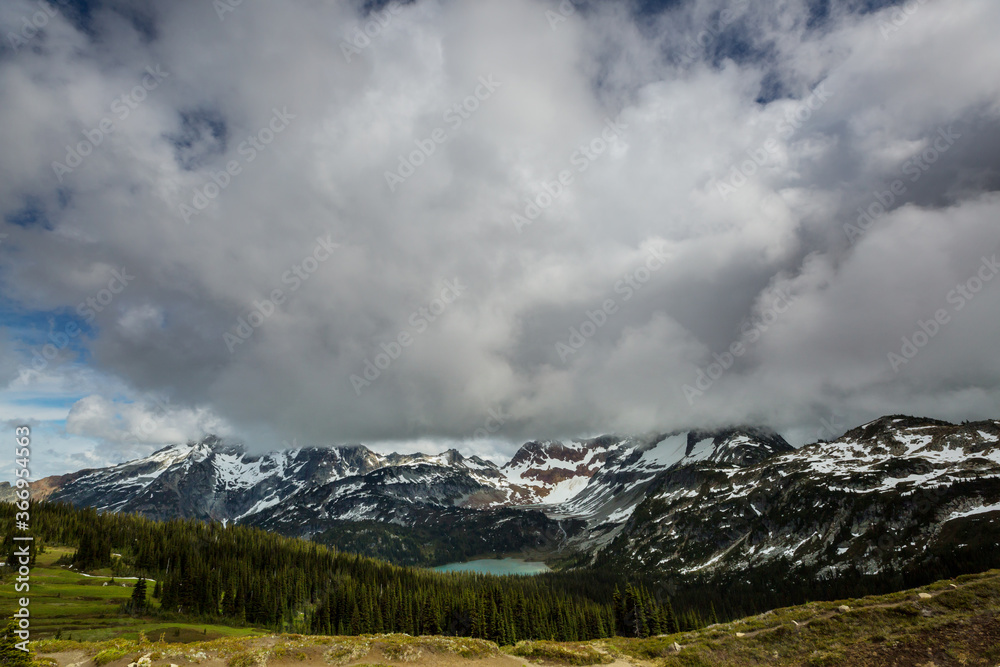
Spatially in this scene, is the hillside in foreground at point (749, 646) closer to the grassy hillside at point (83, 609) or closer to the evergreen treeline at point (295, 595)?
the grassy hillside at point (83, 609)

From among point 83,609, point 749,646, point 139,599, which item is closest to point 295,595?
point 139,599

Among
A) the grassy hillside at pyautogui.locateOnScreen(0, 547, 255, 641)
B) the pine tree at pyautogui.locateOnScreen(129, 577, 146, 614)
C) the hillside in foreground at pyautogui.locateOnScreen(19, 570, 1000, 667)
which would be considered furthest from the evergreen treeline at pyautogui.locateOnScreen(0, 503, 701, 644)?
the hillside in foreground at pyautogui.locateOnScreen(19, 570, 1000, 667)

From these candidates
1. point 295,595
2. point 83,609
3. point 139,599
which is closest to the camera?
point 83,609

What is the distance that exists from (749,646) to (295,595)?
156 m

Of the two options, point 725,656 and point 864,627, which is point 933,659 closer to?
point 864,627

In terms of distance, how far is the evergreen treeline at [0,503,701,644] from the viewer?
12356cm

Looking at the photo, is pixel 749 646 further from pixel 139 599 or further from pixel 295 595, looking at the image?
pixel 295 595

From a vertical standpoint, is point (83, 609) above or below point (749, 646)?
below

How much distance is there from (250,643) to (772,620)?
50.0 meters

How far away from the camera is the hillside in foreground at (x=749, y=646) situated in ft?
97.6

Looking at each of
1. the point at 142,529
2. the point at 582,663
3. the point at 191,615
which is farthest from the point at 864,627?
the point at 142,529

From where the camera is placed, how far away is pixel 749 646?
120ft

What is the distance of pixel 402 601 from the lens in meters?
143

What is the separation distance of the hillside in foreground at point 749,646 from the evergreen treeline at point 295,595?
277 ft
